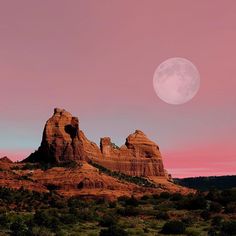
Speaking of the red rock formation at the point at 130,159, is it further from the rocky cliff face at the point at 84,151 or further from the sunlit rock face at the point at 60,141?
the sunlit rock face at the point at 60,141

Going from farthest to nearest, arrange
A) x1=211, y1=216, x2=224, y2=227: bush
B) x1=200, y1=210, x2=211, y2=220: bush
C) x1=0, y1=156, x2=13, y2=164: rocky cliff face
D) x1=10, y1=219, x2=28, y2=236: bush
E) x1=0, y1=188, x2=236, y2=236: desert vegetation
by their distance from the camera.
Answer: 1. x1=0, y1=156, x2=13, y2=164: rocky cliff face
2. x1=200, y1=210, x2=211, y2=220: bush
3. x1=211, y1=216, x2=224, y2=227: bush
4. x1=0, y1=188, x2=236, y2=236: desert vegetation
5. x1=10, y1=219, x2=28, y2=236: bush

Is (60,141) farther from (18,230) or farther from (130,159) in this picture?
(18,230)

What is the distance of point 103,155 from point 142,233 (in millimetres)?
131932

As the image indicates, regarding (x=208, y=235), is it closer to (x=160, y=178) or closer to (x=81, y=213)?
(x=81, y=213)

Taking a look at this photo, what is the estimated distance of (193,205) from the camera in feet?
205

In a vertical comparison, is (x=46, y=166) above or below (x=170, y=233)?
above

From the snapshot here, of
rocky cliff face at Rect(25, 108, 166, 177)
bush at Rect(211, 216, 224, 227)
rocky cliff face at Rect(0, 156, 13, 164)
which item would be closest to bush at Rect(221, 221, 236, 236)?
bush at Rect(211, 216, 224, 227)

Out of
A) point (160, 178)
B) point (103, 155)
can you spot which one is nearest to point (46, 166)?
point (103, 155)

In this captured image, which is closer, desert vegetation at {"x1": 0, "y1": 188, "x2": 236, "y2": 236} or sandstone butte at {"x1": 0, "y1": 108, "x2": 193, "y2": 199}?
desert vegetation at {"x1": 0, "y1": 188, "x2": 236, "y2": 236}

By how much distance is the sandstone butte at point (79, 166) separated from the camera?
10806cm

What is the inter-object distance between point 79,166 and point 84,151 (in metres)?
21.1

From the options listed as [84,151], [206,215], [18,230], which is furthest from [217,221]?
[84,151]

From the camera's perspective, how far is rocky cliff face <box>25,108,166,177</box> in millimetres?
139875

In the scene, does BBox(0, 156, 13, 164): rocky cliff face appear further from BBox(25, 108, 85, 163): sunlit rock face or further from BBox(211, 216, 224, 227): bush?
A: BBox(211, 216, 224, 227): bush
